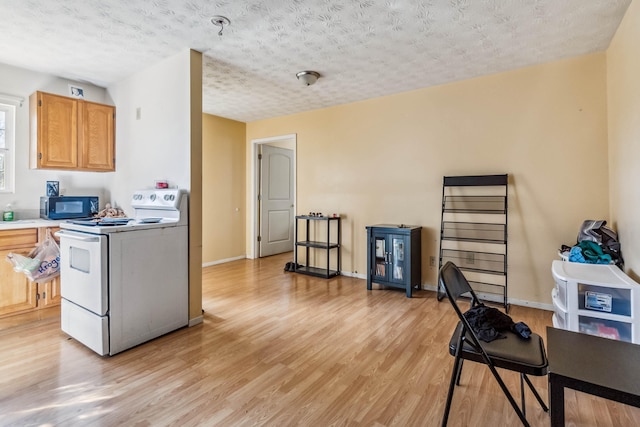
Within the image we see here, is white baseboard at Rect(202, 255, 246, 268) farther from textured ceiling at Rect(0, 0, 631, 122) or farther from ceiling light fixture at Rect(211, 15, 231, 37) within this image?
ceiling light fixture at Rect(211, 15, 231, 37)

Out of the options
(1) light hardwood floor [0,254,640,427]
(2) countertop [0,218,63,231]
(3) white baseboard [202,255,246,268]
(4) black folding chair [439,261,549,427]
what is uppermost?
(2) countertop [0,218,63,231]

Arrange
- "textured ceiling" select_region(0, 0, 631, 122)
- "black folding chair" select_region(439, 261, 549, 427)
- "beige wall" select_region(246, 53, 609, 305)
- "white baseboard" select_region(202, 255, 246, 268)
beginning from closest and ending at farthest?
"black folding chair" select_region(439, 261, 549, 427) → "textured ceiling" select_region(0, 0, 631, 122) → "beige wall" select_region(246, 53, 609, 305) → "white baseboard" select_region(202, 255, 246, 268)

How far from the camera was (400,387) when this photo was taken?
6.60ft

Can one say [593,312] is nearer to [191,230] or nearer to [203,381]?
[203,381]

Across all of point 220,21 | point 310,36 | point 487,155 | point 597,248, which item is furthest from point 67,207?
point 597,248

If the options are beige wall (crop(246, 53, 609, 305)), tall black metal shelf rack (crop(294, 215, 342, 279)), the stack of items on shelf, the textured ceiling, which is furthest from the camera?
tall black metal shelf rack (crop(294, 215, 342, 279))

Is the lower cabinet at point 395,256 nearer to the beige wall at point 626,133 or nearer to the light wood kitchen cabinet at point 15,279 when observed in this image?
the beige wall at point 626,133

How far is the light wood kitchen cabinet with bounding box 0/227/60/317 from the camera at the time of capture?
3.03 m

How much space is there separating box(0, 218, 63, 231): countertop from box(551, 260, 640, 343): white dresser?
180 inches

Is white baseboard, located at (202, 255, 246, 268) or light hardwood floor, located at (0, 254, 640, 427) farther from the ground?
white baseboard, located at (202, 255, 246, 268)

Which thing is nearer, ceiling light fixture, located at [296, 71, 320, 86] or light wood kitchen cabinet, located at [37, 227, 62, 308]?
light wood kitchen cabinet, located at [37, 227, 62, 308]

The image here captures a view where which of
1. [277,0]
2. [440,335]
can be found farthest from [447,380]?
[277,0]

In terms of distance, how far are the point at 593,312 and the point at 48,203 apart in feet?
16.3

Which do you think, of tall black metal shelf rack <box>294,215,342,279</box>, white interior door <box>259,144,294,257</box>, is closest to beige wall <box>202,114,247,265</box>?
white interior door <box>259,144,294,257</box>
